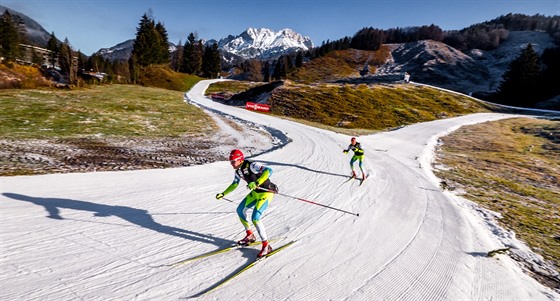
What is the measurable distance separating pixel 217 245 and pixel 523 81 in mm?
106383

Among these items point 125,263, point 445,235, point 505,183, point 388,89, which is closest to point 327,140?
point 505,183

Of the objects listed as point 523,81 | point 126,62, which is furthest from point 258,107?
point 523,81

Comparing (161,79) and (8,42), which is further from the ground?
(8,42)

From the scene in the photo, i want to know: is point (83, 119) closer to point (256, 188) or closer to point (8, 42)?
point (256, 188)

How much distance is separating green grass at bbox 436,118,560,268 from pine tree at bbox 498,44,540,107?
5625cm

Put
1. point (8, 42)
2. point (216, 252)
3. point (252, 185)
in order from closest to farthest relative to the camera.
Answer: point (252, 185), point (216, 252), point (8, 42)

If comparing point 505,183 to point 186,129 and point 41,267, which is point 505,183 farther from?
point 186,129

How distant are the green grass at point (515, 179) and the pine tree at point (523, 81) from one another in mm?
56248

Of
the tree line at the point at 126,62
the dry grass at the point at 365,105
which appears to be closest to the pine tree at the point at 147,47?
the tree line at the point at 126,62

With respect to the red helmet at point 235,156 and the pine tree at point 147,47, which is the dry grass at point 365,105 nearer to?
the red helmet at point 235,156

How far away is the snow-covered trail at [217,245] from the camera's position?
592 centimetres

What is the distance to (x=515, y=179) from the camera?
59.6 feet

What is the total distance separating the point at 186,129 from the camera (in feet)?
85.1

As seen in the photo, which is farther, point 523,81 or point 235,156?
point 523,81
